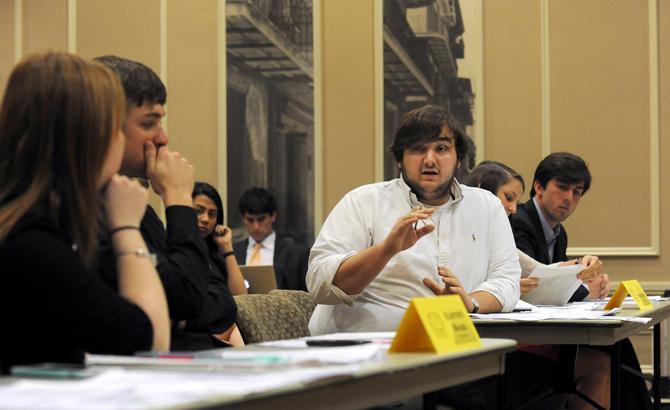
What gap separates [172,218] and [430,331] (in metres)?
0.67

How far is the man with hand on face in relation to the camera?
2234mm

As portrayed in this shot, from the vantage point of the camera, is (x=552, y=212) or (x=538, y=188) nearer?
(x=552, y=212)

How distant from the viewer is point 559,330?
3.08 metres

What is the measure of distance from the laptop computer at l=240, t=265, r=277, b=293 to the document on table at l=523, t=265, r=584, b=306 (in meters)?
1.37

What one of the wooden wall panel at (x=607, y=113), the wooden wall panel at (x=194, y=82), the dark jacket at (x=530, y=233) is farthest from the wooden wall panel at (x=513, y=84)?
the dark jacket at (x=530, y=233)

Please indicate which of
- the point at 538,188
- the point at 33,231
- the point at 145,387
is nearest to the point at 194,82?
the point at 538,188

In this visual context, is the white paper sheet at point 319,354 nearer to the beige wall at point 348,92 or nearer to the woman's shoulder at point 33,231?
the woman's shoulder at point 33,231

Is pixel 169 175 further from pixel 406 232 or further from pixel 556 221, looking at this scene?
pixel 556 221

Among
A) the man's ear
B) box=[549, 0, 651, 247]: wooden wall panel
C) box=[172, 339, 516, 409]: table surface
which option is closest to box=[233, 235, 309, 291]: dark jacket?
box=[549, 0, 651, 247]: wooden wall panel

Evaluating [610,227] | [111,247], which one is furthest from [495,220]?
[610,227]

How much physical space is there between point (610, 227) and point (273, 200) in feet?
7.28

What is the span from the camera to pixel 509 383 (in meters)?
4.14

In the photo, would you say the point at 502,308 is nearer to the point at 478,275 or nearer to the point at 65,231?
the point at 478,275

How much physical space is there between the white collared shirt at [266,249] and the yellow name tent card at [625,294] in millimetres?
3361
